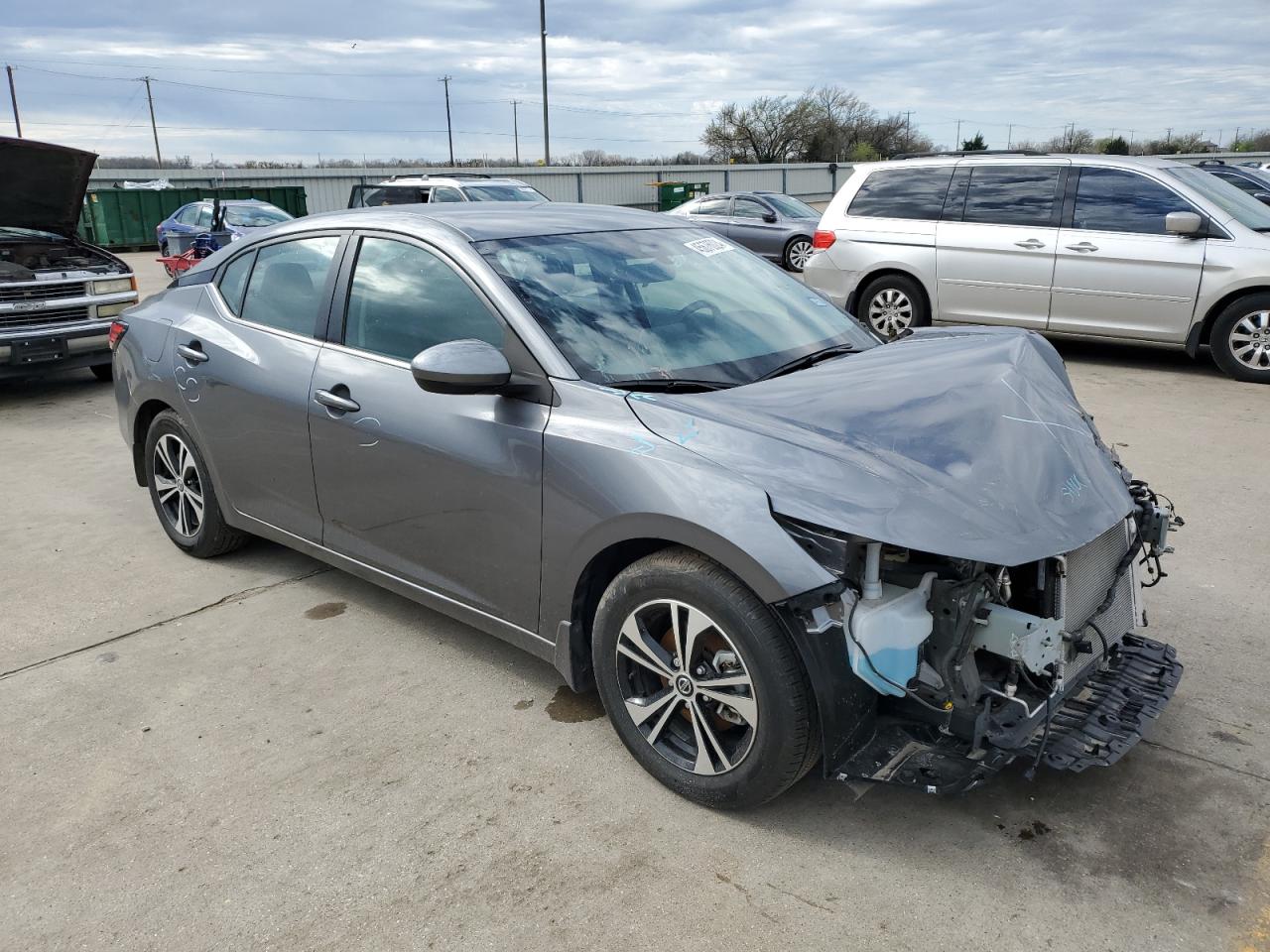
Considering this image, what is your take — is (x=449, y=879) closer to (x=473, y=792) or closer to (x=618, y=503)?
(x=473, y=792)

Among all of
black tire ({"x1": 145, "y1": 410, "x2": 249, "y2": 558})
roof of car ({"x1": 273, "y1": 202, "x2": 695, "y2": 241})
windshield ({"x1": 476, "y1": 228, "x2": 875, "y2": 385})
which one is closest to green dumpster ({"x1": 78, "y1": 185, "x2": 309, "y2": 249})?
black tire ({"x1": 145, "y1": 410, "x2": 249, "y2": 558})

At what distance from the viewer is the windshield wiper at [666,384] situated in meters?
3.09

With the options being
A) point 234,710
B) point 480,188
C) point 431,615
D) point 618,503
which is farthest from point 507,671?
point 480,188

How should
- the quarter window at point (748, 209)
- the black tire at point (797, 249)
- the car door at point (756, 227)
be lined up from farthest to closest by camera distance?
the quarter window at point (748, 209) < the car door at point (756, 227) < the black tire at point (797, 249)

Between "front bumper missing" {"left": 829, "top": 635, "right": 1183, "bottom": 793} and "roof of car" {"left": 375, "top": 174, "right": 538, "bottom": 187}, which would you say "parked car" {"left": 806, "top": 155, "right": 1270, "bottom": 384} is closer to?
"roof of car" {"left": 375, "top": 174, "right": 538, "bottom": 187}

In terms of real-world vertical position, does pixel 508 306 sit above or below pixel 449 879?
above

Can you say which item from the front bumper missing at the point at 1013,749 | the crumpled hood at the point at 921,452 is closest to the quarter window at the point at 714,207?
the crumpled hood at the point at 921,452

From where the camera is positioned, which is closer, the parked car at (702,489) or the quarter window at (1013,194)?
the parked car at (702,489)

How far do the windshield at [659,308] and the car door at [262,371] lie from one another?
0.97m

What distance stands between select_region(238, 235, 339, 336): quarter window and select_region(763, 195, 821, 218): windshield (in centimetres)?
1501

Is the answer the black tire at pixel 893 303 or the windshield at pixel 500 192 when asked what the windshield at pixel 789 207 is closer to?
the windshield at pixel 500 192

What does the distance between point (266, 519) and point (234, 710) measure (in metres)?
1.02

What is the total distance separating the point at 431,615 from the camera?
427 centimetres

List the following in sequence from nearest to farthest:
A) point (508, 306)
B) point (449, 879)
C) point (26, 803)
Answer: point (449, 879) < point (26, 803) < point (508, 306)
